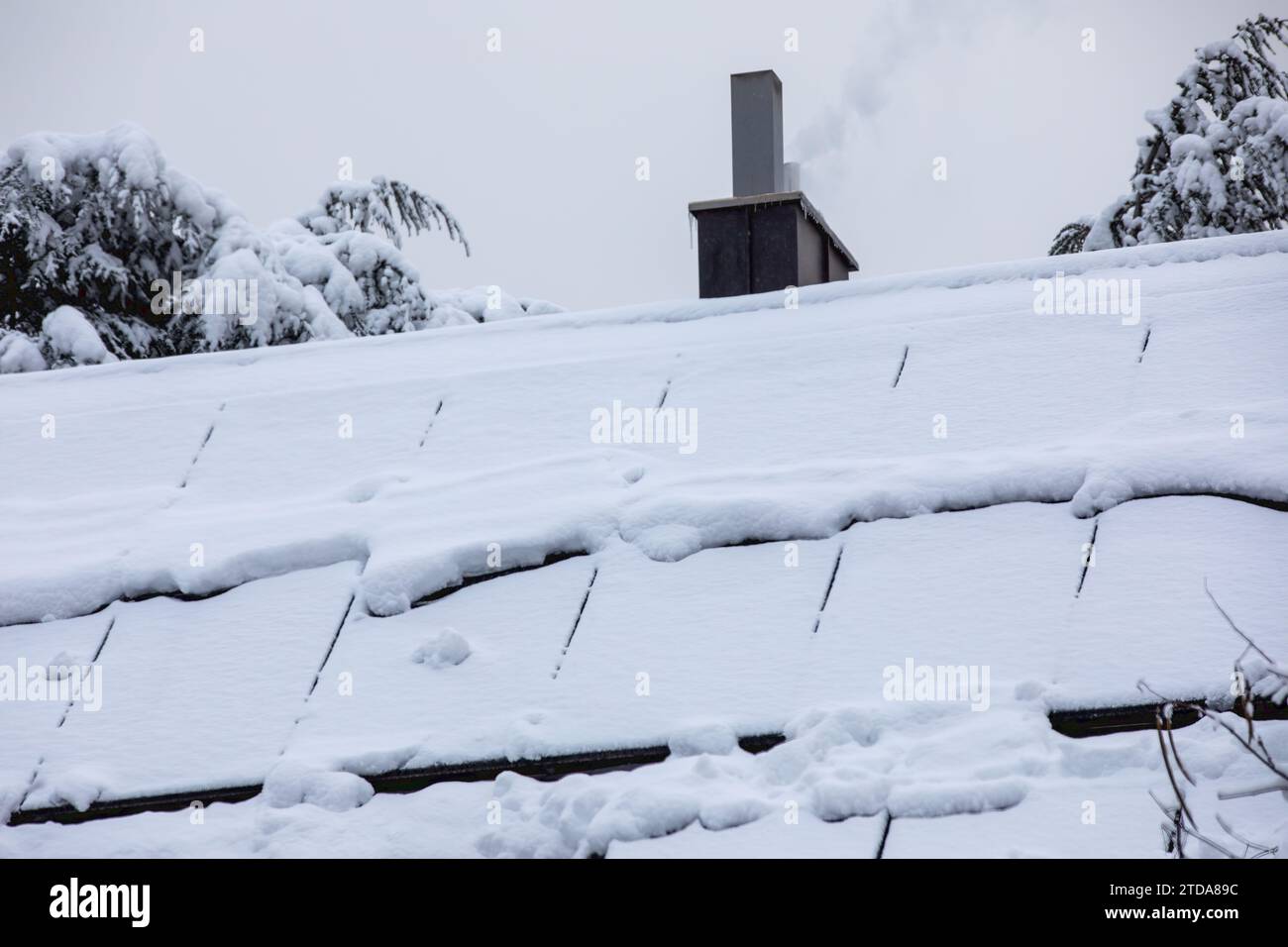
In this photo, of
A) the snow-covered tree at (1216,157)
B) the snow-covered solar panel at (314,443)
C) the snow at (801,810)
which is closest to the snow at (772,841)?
the snow at (801,810)

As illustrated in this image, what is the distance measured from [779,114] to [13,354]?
26.4ft

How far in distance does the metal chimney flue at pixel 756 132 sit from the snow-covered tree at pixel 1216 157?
331 inches

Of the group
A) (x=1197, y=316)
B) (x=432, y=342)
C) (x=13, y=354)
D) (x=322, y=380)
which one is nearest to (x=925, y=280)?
(x=1197, y=316)

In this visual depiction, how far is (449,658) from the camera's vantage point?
3191mm

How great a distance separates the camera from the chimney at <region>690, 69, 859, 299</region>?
5.99 m

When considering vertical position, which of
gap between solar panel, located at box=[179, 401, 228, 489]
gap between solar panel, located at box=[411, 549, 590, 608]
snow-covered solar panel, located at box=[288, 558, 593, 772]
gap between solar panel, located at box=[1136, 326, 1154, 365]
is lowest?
snow-covered solar panel, located at box=[288, 558, 593, 772]

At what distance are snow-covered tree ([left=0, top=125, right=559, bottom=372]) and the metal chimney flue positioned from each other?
21.6 ft

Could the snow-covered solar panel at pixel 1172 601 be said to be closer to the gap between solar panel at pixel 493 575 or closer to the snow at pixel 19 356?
the gap between solar panel at pixel 493 575

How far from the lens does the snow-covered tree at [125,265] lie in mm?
11789

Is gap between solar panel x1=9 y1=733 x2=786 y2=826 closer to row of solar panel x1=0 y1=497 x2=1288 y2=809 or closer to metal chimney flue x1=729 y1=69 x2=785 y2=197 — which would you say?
row of solar panel x1=0 y1=497 x2=1288 y2=809

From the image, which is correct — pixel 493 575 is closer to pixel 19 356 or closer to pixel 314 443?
pixel 314 443

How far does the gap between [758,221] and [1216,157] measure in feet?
30.8

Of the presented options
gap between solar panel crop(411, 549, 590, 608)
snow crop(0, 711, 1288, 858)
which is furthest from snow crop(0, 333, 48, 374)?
snow crop(0, 711, 1288, 858)
